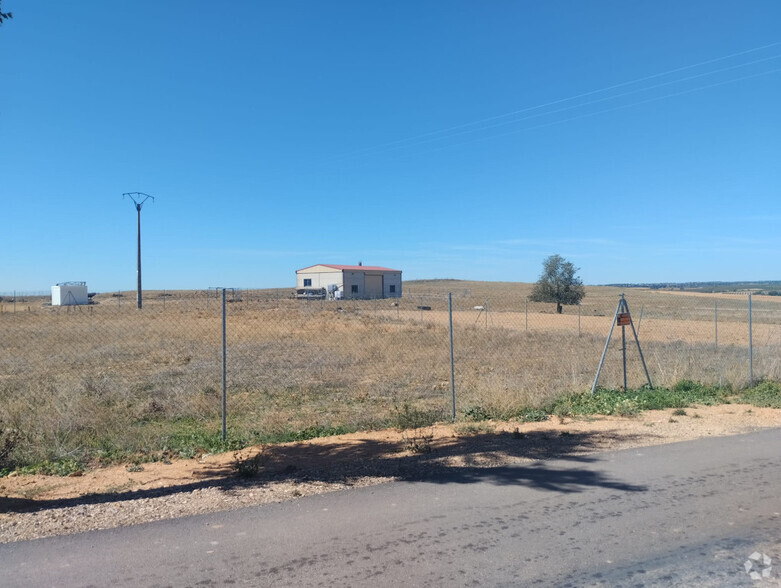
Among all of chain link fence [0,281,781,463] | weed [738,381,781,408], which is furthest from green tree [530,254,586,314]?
weed [738,381,781,408]

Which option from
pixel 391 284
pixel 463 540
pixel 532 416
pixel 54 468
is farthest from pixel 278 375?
pixel 391 284

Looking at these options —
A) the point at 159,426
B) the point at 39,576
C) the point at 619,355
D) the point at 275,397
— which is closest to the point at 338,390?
the point at 275,397

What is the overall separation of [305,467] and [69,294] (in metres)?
54.5

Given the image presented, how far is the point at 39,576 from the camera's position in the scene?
3975 millimetres

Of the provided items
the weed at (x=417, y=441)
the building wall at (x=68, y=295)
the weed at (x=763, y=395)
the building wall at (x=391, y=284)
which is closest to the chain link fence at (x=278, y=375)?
the weed at (x=763, y=395)

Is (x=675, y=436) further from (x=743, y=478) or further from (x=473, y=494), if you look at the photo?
(x=473, y=494)

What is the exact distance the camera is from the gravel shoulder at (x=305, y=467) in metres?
5.22

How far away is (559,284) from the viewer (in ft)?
148

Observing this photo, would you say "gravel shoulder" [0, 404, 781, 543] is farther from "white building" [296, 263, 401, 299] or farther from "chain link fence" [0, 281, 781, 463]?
"white building" [296, 263, 401, 299]

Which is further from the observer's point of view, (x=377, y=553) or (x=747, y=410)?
(x=747, y=410)

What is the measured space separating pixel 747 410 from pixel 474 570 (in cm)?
785

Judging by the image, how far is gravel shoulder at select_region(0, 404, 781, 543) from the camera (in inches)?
205

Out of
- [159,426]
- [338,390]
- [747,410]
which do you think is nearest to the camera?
[159,426]

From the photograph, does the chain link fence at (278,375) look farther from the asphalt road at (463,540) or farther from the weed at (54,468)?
the asphalt road at (463,540)
